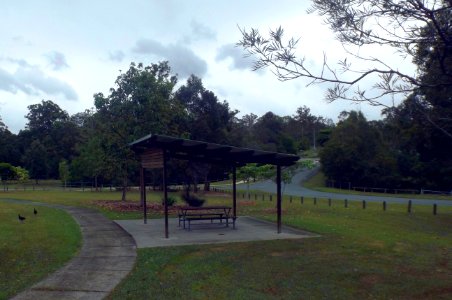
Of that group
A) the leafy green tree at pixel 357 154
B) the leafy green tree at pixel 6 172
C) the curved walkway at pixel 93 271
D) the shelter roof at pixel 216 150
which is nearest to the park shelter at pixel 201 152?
the shelter roof at pixel 216 150

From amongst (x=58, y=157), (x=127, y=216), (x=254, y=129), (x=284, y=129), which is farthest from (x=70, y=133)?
(x=127, y=216)

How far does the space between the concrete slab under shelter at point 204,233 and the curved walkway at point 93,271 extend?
0.64m

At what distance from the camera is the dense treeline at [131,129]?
2838cm

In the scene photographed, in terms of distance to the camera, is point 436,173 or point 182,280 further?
point 436,173

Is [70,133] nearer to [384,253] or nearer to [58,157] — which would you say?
[58,157]

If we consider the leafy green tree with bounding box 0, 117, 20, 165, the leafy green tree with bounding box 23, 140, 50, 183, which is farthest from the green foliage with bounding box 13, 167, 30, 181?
the leafy green tree with bounding box 0, 117, 20, 165

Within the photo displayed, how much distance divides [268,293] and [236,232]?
7.63 metres

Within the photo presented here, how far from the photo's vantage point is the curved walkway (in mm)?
7719

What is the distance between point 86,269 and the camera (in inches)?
379

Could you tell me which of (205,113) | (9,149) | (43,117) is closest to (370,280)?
(205,113)

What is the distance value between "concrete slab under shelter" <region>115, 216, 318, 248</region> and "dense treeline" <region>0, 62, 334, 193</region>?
10.9 meters

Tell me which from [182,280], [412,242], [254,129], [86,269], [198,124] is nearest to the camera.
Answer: [182,280]

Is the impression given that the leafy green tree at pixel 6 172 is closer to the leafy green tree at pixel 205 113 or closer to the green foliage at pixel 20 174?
the green foliage at pixel 20 174

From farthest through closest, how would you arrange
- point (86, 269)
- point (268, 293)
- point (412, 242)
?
point (412, 242) < point (86, 269) < point (268, 293)
